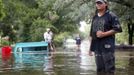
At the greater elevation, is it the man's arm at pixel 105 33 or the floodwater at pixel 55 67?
the man's arm at pixel 105 33

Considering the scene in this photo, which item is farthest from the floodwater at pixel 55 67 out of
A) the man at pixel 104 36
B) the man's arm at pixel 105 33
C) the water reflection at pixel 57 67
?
the man's arm at pixel 105 33

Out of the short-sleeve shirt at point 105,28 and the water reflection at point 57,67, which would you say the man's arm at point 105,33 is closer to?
the short-sleeve shirt at point 105,28

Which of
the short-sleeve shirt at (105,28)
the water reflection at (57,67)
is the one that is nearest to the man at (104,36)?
the short-sleeve shirt at (105,28)

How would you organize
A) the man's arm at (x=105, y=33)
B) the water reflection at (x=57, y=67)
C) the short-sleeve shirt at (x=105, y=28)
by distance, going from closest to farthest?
the man's arm at (x=105, y=33) < the short-sleeve shirt at (x=105, y=28) < the water reflection at (x=57, y=67)

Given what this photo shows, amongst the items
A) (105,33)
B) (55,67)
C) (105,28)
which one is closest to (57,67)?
(55,67)

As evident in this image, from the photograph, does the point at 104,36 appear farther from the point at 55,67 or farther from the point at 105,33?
the point at 55,67

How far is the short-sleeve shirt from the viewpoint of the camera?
8.81 meters

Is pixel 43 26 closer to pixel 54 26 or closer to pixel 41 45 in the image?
pixel 54 26

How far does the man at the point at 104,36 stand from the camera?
8.76m

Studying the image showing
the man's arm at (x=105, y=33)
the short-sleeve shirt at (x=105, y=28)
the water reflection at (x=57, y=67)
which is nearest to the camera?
the man's arm at (x=105, y=33)

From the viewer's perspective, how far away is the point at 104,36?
28.7 feet

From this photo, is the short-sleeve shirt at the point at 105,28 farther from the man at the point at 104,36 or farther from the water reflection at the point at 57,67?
the water reflection at the point at 57,67

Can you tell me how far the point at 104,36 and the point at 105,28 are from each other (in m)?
0.22

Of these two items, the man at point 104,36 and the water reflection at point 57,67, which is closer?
the man at point 104,36
